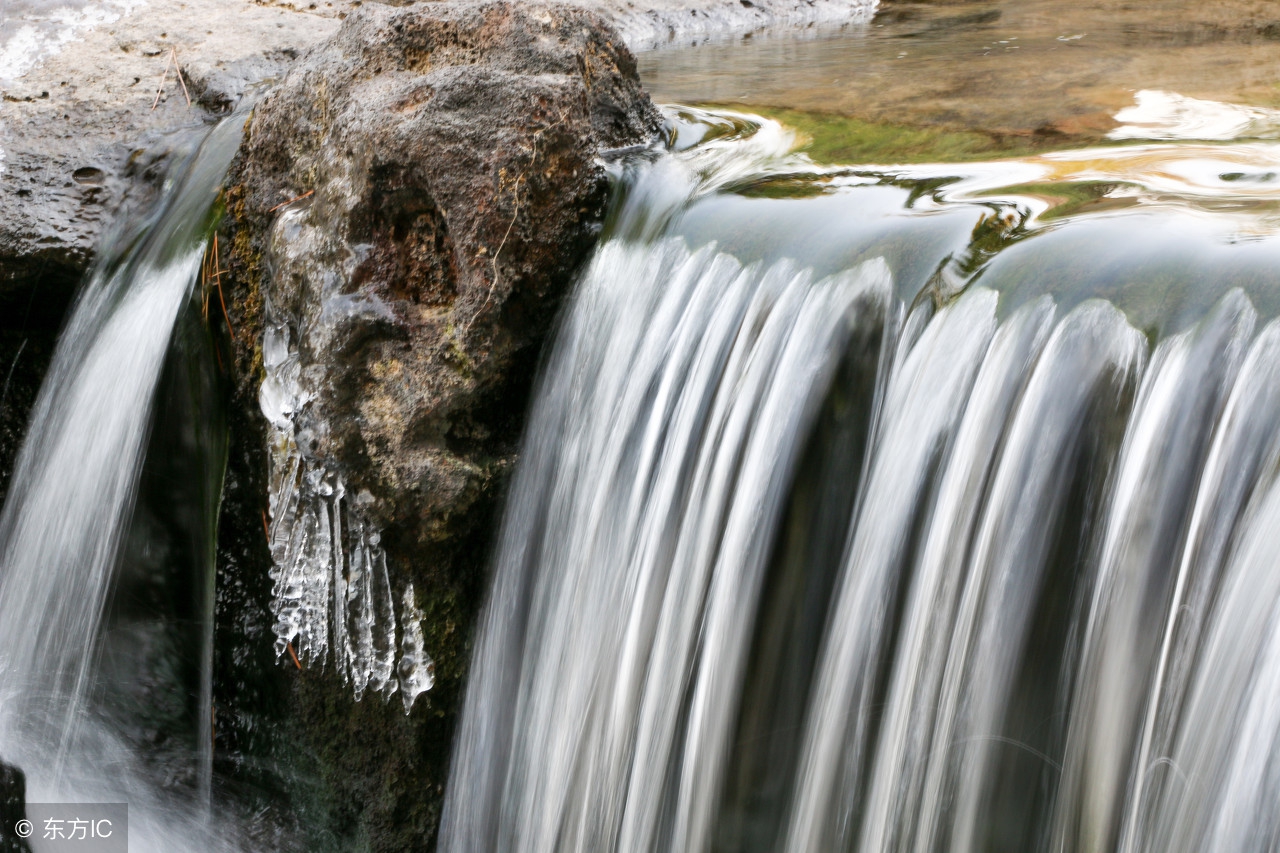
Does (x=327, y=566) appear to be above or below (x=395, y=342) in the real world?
below

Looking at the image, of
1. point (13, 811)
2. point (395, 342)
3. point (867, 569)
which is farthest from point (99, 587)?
point (867, 569)

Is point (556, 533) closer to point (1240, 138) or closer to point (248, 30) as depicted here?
point (1240, 138)

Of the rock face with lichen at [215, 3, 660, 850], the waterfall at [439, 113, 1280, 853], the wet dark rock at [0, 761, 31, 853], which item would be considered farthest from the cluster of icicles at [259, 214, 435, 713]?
the wet dark rock at [0, 761, 31, 853]

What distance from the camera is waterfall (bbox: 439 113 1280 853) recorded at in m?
1.50

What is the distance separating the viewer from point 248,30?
415 cm

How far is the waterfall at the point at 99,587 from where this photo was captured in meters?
2.79

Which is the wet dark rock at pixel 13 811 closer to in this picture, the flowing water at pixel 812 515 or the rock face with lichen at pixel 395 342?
the flowing water at pixel 812 515

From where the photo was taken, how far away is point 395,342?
2289 mm

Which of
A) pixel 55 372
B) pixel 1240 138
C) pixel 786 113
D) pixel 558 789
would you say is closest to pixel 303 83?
pixel 55 372

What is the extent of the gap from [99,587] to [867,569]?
79.7 inches

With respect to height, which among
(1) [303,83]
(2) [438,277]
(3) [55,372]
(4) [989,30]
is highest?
(4) [989,30]

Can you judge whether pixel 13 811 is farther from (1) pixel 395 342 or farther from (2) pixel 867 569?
(2) pixel 867 569

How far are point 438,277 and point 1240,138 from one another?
189 cm

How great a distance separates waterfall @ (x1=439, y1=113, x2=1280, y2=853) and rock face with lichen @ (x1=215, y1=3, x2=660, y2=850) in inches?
4.4
